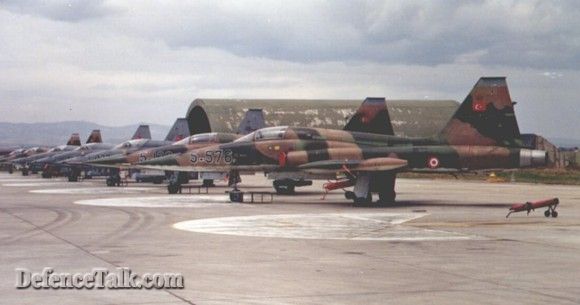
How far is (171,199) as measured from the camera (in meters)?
34.6

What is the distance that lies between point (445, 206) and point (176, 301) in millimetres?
21472

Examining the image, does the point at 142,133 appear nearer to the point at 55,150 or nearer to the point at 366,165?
the point at 55,150

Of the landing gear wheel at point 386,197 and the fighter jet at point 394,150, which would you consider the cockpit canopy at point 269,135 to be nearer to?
the fighter jet at point 394,150

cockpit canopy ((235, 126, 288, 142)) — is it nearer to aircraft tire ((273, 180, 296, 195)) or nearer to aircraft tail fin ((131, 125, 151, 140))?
aircraft tire ((273, 180, 296, 195))

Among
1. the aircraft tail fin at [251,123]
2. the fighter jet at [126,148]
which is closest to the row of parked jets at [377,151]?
the fighter jet at [126,148]

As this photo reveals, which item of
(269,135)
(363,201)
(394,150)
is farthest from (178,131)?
(363,201)

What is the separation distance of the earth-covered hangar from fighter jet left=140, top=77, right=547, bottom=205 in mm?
49024

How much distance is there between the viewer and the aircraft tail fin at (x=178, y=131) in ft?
180

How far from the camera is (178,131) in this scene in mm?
55406

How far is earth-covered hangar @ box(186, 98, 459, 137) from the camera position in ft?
276

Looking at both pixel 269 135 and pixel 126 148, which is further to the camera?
pixel 126 148

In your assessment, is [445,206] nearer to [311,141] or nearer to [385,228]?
[311,141]

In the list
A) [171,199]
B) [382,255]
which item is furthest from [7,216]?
[382,255]

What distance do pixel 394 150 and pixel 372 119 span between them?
295 centimetres
